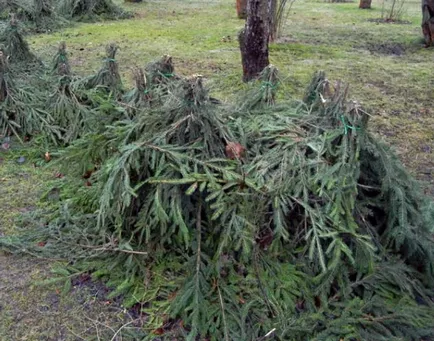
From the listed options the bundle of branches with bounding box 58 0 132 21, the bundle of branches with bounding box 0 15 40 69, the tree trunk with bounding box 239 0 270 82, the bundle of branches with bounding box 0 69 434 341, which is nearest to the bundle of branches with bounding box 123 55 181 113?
the bundle of branches with bounding box 0 69 434 341

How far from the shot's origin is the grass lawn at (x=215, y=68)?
7.44 ft

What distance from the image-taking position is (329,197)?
2293 millimetres

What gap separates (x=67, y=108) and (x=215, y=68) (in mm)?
2833

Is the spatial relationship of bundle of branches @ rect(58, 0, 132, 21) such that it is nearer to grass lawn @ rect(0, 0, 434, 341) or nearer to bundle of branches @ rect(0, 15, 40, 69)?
grass lawn @ rect(0, 0, 434, 341)

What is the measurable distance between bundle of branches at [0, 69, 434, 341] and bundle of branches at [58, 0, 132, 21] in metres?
8.19

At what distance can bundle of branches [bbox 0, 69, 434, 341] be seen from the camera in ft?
7.08

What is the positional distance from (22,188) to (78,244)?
1.01 meters

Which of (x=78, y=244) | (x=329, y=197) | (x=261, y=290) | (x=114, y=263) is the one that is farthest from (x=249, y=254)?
(x=78, y=244)

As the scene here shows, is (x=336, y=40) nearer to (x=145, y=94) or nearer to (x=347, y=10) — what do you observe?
(x=347, y=10)

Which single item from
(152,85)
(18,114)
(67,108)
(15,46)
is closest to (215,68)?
(15,46)

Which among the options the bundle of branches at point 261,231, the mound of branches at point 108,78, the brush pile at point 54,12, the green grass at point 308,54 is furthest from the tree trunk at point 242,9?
the bundle of branches at point 261,231

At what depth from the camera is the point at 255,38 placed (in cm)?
535

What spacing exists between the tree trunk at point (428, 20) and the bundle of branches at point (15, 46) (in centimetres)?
588

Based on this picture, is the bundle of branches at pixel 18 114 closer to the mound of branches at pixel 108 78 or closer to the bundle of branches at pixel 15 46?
the mound of branches at pixel 108 78
